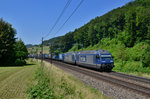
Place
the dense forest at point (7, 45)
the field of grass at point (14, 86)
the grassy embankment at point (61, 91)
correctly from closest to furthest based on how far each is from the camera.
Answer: the grassy embankment at point (61, 91), the field of grass at point (14, 86), the dense forest at point (7, 45)

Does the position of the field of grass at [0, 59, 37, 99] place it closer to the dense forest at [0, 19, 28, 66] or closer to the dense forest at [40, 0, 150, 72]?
the dense forest at [40, 0, 150, 72]

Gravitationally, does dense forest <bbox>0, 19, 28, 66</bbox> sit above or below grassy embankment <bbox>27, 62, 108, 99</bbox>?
above

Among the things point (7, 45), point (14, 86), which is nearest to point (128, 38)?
point (7, 45)

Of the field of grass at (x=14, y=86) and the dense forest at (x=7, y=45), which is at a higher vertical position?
the dense forest at (x=7, y=45)

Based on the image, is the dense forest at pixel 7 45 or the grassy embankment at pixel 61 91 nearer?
the grassy embankment at pixel 61 91

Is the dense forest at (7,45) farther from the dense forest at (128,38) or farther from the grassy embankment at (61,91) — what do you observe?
the grassy embankment at (61,91)

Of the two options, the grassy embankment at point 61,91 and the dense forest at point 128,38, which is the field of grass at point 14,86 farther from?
the dense forest at point 128,38

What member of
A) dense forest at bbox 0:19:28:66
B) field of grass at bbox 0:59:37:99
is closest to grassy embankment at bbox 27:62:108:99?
field of grass at bbox 0:59:37:99

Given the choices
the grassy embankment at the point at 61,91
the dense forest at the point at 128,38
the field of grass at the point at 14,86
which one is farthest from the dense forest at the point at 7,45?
the grassy embankment at the point at 61,91

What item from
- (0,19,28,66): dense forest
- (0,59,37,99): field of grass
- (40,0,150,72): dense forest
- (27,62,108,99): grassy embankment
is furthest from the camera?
(0,19,28,66): dense forest

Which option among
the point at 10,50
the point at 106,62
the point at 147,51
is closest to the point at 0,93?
the point at 106,62

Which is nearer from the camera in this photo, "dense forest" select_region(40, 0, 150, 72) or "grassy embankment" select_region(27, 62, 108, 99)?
"grassy embankment" select_region(27, 62, 108, 99)

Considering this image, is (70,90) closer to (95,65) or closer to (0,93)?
(0,93)

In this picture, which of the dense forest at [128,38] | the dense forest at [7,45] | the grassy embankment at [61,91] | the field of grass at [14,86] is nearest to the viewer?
the grassy embankment at [61,91]
